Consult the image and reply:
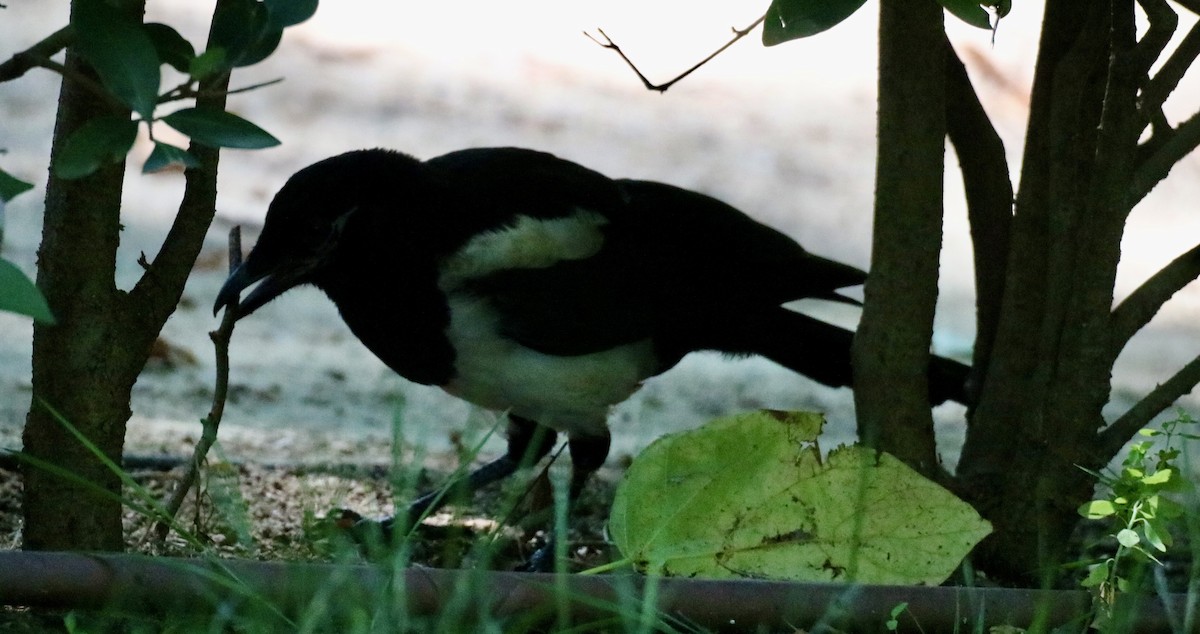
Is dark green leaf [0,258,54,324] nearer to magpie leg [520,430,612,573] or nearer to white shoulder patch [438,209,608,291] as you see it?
white shoulder patch [438,209,608,291]

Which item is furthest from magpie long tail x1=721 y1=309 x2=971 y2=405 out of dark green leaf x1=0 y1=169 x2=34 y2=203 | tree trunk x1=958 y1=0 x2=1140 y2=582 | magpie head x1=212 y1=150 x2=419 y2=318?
dark green leaf x1=0 y1=169 x2=34 y2=203

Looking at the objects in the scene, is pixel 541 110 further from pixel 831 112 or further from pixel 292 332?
pixel 292 332

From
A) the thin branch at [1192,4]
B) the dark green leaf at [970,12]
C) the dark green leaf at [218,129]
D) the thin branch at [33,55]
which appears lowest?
the dark green leaf at [218,129]

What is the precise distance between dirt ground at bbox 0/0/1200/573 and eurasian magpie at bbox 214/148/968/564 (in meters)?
0.60

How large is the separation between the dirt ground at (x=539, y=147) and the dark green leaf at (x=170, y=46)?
6.16 ft

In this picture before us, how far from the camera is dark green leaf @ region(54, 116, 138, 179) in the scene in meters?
1.33

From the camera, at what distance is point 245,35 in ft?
4.75

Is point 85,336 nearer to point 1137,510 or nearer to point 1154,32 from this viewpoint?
point 1137,510

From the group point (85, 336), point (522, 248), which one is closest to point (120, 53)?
point (85, 336)

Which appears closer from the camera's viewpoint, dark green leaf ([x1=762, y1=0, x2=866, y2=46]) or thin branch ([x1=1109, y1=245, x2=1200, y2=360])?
dark green leaf ([x1=762, y1=0, x2=866, y2=46])

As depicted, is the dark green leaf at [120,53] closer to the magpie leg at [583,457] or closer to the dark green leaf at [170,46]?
the dark green leaf at [170,46]

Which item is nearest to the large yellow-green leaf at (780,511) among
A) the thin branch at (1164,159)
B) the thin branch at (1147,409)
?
the thin branch at (1147,409)

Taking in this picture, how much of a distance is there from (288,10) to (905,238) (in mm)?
1064

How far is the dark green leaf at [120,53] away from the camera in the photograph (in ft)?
4.32
